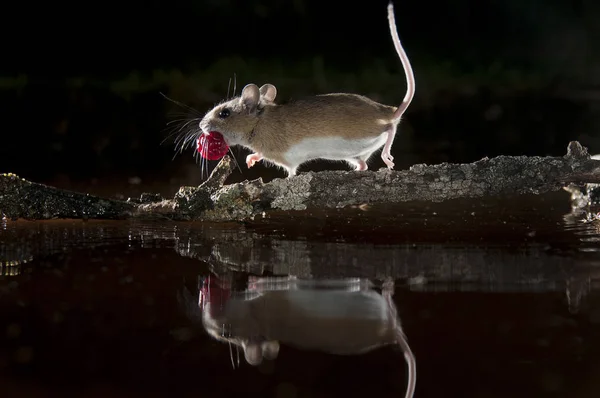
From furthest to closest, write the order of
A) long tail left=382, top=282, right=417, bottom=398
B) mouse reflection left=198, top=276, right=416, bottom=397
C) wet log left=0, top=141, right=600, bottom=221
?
wet log left=0, top=141, right=600, bottom=221 → mouse reflection left=198, top=276, right=416, bottom=397 → long tail left=382, top=282, right=417, bottom=398

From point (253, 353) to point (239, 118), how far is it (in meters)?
2.80

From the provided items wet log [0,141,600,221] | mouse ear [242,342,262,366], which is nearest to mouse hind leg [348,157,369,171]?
wet log [0,141,600,221]

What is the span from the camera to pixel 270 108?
459 centimetres

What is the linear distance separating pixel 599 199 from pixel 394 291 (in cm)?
307

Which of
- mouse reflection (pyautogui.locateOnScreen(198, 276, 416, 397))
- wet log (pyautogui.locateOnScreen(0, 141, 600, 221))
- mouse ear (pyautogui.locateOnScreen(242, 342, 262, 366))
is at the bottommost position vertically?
mouse ear (pyautogui.locateOnScreen(242, 342, 262, 366))

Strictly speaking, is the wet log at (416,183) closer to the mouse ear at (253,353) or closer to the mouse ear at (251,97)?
the mouse ear at (251,97)

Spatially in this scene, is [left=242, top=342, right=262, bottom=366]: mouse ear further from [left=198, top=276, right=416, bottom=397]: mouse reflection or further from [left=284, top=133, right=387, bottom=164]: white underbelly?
[left=284, top=133, right=387, bottom=164]: white underbelly

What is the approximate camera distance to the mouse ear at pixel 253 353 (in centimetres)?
197

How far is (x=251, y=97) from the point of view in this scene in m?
4.58

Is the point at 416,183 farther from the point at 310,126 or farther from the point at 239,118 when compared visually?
the point at 239,118

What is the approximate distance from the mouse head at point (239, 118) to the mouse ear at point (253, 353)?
2682 mm

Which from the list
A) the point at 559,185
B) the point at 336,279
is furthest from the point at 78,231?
the point at 559,185

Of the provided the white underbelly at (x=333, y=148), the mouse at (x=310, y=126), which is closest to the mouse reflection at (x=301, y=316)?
the mouse at (x=310, y=126)

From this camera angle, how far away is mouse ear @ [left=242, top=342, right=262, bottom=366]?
1.97 metres
